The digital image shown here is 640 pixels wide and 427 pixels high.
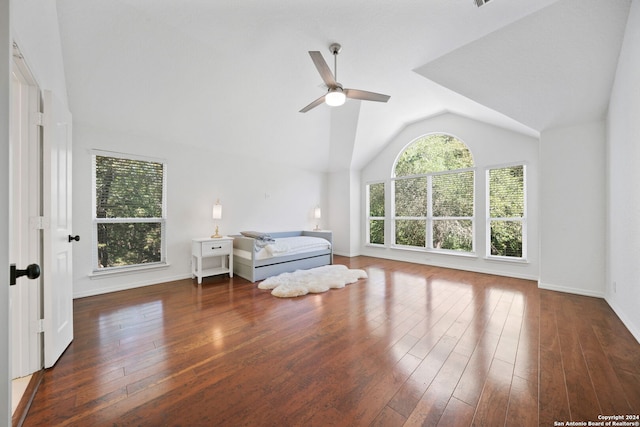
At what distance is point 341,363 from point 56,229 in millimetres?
2293

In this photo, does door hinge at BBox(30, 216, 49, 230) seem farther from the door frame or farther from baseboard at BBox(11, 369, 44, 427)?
baseboard at BBox(11, 369, 44, 427)

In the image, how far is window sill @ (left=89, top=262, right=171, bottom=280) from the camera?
335 cm

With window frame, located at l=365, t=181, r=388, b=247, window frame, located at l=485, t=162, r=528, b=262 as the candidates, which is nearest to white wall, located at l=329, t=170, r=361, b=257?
window frame, located at l=365, t=181, r=388, b=247

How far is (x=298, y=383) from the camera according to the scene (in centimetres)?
162

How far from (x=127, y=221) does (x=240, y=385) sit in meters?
3.17

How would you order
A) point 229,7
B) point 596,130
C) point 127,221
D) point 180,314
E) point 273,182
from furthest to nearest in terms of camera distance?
point 273,182 < point 127,221 < point 596,130 < point 180,314 < point 229,7

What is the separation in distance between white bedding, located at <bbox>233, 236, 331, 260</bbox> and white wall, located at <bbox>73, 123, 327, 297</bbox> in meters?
0.84

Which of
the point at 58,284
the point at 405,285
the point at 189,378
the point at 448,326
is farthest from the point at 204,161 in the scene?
the point at 448,326

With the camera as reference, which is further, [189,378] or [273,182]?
[273,182]

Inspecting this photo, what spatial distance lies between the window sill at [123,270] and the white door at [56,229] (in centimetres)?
143

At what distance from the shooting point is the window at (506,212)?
4215mm

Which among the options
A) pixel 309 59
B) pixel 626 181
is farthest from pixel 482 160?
pixel 309 59

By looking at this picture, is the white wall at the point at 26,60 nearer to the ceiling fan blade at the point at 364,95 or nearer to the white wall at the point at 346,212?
the ceiling fan blade at the point at 364,95

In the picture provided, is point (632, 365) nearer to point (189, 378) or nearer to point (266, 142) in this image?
point (189, 378)
